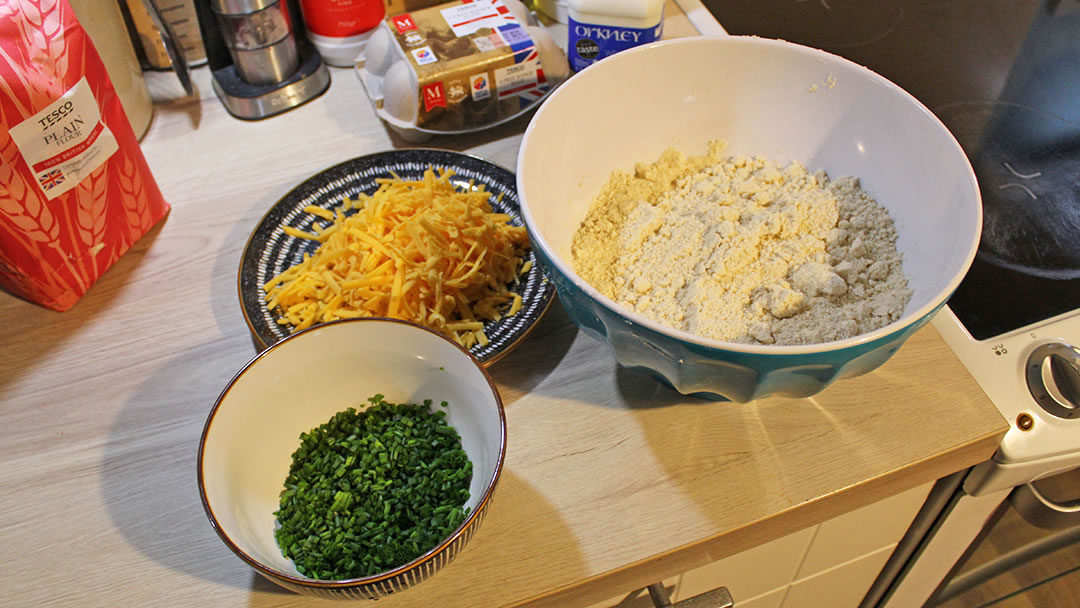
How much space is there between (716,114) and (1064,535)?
68 centimetres

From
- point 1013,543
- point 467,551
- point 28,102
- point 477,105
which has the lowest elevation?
point 1013,543

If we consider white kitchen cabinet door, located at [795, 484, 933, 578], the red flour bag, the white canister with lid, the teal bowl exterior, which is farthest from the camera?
the white canister with lid

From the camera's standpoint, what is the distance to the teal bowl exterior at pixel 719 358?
0.54 meters

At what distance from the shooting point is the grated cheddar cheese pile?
74cm

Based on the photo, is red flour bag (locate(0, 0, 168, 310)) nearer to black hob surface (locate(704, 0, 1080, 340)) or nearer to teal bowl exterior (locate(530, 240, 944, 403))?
teal bowl exterior (locate(530, 240, 944, 403))

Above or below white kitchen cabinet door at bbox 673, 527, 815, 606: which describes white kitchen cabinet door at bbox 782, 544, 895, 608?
below

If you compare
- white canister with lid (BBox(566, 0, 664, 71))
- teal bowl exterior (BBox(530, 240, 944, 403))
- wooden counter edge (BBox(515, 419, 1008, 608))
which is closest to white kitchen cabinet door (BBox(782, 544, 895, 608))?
wooden counter edge (BBox(515, 419, 1008, 608))

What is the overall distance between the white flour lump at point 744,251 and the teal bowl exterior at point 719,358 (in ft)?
0.12

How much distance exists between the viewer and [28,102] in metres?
0.68

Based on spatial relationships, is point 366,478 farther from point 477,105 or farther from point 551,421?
point 477,105

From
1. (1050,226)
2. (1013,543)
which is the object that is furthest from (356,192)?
(1013,543)

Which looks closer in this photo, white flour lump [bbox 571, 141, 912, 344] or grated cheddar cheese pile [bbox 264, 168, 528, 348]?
white flour lump [bbox 571, 141, 912, 344]

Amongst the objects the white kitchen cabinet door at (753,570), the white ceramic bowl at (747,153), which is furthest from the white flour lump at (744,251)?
the white kitchen cabinet door at (753,570)

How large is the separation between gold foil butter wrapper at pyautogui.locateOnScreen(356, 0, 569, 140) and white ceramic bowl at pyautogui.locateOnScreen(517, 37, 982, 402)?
0.25 m
